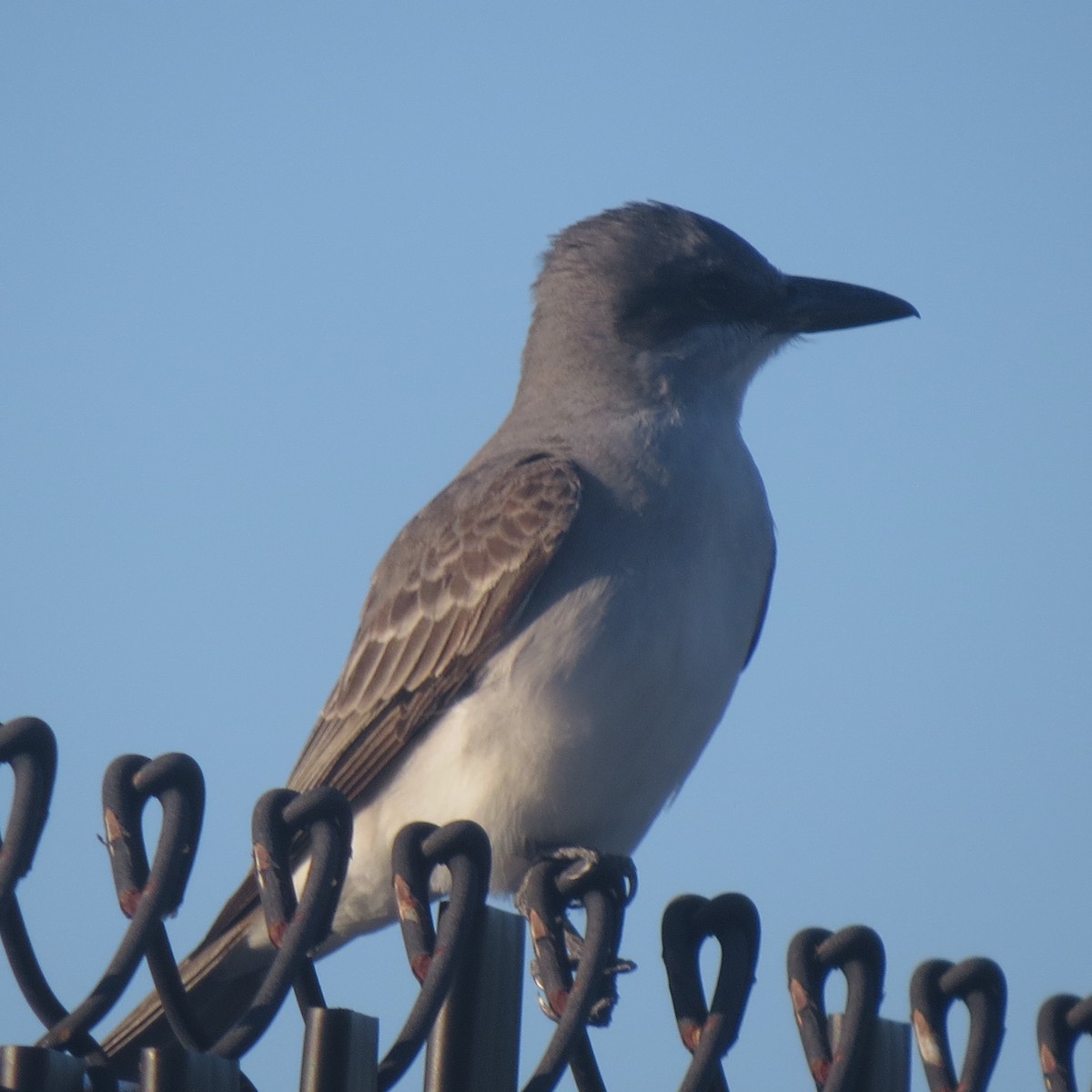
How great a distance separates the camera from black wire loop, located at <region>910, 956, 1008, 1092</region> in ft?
10.8

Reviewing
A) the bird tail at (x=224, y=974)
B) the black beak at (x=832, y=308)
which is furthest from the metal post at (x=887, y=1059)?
the black beak at (x=832, y=308)

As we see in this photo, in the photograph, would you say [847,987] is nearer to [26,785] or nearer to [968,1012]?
[968,1012]

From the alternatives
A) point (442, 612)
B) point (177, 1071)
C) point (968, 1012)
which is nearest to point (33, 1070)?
point (177, 1071)

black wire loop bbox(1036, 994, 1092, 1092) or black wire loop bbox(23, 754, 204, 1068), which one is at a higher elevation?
black wire loop bbox(23, 754, 204, 1068)

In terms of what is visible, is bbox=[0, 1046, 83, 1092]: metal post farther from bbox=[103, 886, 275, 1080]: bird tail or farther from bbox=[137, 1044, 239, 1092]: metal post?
bbox=[103, 886, 275, 1080]: bird tail

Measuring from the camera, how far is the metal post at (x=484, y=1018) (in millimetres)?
2617

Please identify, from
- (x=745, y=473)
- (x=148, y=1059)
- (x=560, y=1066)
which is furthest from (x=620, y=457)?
(x=148, y=1059)

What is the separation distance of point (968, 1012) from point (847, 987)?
0.36 metres

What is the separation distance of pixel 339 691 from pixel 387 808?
0.87m

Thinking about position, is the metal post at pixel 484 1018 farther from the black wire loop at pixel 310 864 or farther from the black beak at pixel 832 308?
the black beak at pixel 832 308

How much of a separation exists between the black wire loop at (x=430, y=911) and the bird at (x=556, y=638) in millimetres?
2391

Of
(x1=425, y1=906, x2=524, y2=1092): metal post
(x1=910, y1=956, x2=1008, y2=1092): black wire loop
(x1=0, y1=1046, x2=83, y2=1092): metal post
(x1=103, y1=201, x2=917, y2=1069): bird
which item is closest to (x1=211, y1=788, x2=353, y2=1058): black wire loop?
(x1=425, y1=906, x2=524, y2=1092): metal post

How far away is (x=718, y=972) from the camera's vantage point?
3.14 meters

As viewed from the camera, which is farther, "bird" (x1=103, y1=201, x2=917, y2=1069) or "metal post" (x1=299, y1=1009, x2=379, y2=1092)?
"bird" (x1=103, y1=201, x2=917, y2=1069)
